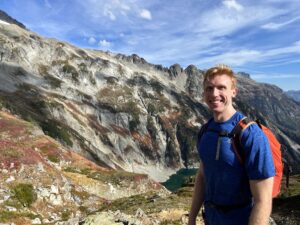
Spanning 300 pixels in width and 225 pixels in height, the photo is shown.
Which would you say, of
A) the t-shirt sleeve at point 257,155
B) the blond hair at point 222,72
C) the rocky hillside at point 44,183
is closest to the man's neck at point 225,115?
the blond hair at point 222,72

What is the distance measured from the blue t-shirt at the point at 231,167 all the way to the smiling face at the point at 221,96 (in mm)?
138

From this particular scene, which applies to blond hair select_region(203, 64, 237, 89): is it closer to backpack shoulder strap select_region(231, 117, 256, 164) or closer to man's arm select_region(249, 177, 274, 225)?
backpack shoulder strap select_region(231, 117, 256, 164)

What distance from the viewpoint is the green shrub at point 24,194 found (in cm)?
3716

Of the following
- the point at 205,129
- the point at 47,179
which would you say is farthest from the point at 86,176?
the point at 205,129

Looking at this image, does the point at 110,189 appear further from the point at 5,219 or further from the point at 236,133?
the point at 236,133

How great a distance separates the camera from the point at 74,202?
4594 cm

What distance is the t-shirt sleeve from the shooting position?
5.96 metres

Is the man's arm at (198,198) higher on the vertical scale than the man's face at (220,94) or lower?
lower

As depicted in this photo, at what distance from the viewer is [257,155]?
19.7 ft

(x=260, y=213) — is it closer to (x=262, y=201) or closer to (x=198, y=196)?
(x=262, y=201)

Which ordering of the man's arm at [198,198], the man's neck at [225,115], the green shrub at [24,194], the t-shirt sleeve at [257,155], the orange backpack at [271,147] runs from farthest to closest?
the green shrub at [24,194] → the man's arm at [198,198] → the man's neck at [225,115] → the orange backpack at [271,147] → the t-shirt sleeve at [257,155]

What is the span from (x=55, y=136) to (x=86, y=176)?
93957 millimetres

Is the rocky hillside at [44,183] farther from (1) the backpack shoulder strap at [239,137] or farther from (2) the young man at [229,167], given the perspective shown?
(1) the backpack shoulder strap at [239,137]

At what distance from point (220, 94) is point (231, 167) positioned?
1.32m
